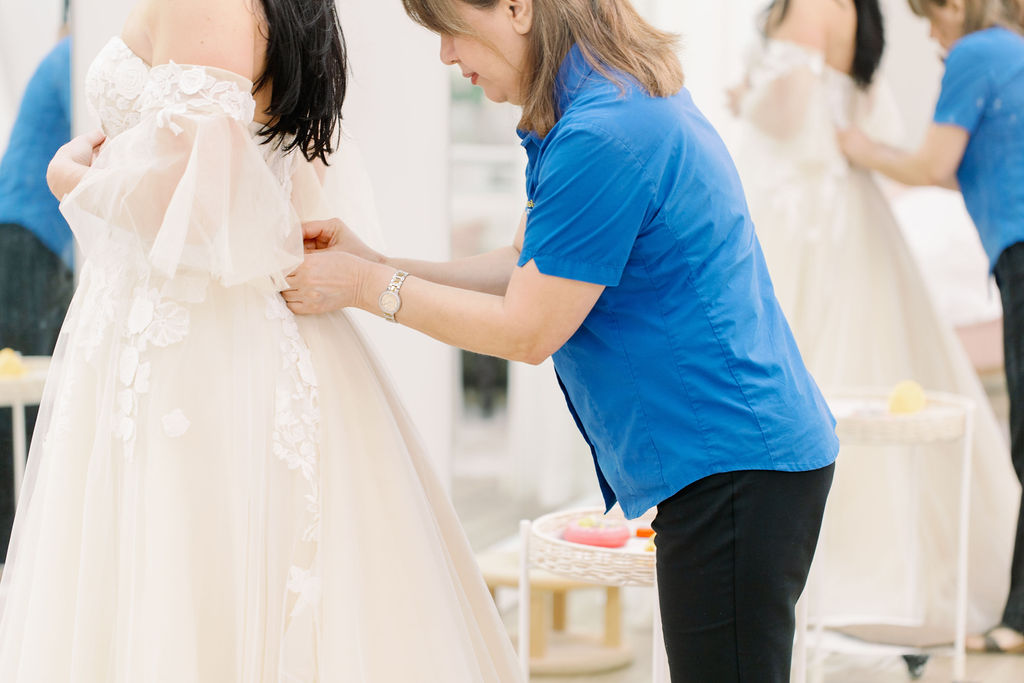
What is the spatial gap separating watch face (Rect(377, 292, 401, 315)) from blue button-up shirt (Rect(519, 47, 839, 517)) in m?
0.18

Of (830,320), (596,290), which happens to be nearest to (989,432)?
(830,320)

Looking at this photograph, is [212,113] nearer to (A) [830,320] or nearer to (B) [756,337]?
(B) [756,337]

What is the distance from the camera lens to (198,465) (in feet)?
4.42

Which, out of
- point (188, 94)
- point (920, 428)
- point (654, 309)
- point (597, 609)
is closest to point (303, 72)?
point (188, 94)

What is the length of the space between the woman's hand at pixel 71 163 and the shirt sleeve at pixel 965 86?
88.7 inches

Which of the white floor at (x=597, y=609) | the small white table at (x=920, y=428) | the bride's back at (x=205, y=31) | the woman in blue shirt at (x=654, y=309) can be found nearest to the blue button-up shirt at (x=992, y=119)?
the small white table at (x=920, y=428)

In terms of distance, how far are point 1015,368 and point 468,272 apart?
1978mm

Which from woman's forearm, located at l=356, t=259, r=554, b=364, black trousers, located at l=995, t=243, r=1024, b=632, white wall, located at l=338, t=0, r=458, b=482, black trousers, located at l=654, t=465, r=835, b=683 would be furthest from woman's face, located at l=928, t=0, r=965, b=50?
woman's forearm, located at l=356, t=259, r=554, b=364

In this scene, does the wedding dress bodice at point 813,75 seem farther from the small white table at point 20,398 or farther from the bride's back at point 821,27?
the small white table at point 20,398

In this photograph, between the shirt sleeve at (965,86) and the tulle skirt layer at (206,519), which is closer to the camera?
the tulle skirt layer at (206,519)

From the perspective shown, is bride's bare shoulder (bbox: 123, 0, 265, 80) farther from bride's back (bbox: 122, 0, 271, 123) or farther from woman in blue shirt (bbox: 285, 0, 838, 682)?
woman in blue shirt (bbox: 285, 0, 838, 682)

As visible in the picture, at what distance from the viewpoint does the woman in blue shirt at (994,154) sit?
2.86 meters

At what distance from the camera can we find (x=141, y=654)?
128 centimetres

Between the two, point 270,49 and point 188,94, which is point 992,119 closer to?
point 270,49
